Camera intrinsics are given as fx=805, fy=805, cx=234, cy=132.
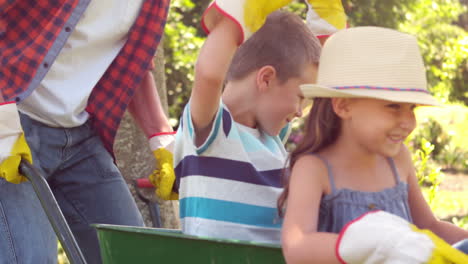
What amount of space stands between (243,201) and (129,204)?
2.03 feet

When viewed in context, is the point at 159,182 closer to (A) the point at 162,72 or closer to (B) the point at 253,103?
(B) the point at 253,103

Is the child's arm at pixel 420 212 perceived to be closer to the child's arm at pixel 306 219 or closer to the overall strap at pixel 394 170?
the overall strap at pixel 394 170

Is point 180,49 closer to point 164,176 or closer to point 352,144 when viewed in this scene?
point 164,176

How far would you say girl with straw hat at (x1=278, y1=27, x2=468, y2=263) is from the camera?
1624mm

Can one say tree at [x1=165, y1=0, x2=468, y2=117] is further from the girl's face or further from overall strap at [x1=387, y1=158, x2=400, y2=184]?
the girl's face

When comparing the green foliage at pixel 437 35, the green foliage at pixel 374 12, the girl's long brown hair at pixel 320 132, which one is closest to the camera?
the girl's long brown hair at pixel 320 132

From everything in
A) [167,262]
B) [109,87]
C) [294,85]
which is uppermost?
[294,85]

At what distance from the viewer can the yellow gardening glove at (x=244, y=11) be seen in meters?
1.79

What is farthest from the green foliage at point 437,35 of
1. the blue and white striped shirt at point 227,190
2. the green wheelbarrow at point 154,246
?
the green wheelbarrow at point 154,246

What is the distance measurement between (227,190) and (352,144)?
437 millimetres

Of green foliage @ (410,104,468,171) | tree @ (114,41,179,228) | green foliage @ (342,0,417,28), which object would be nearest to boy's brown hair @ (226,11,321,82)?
tree @ (114,41,179,228)

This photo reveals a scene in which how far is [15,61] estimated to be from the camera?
2.38 m

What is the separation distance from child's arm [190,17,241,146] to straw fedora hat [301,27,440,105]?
0.20m

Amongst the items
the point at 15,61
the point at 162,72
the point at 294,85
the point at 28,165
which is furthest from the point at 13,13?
the point at 162,72
